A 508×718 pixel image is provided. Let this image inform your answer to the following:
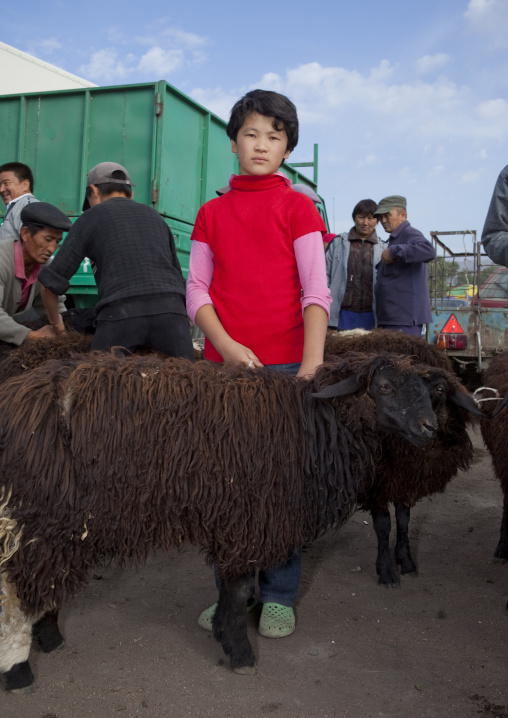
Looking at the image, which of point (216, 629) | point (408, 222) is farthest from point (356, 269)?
point (216, 629)

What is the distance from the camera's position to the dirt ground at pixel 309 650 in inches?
94.0

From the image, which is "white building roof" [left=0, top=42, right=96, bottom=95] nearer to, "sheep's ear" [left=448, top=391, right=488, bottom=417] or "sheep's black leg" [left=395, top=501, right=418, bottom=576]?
"sheep's black leg" [left=395, top=501, right=418, bottom=576]

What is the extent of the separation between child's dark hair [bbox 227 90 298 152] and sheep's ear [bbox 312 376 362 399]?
1.19m

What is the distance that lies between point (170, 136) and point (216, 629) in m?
5.33

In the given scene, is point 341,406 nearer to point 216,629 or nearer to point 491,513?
point 216,629

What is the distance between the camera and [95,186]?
147 inches

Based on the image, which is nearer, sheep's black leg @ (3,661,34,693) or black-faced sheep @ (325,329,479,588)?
sheep's black leg @ (3,661,34,693)

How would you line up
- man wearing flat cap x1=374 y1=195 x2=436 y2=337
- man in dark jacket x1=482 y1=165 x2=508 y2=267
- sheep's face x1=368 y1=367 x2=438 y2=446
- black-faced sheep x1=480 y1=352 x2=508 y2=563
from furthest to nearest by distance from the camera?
man wearing flat cap x1=374 y1=195 x2=436 y2=337 → black-faced sheep x1=480 y1=352 x2=508 y2=563 → man in dark jacket x1=482 y1=165 x2=508 y2=267 → sheep's face x1=368 y1=367 x2=438 y2=446

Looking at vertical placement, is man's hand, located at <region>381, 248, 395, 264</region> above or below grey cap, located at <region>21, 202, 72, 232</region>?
above

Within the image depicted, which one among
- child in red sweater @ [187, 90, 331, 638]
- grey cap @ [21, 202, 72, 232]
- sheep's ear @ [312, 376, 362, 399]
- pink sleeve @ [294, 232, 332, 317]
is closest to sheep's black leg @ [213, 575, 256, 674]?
child in red sweater @ [187, 90, 331, 638]

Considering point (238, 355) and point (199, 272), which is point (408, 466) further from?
point (199, 272)

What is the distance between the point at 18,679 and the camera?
244 centimetres

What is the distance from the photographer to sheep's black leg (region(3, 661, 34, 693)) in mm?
2436

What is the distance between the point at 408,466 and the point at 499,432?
582 mm
